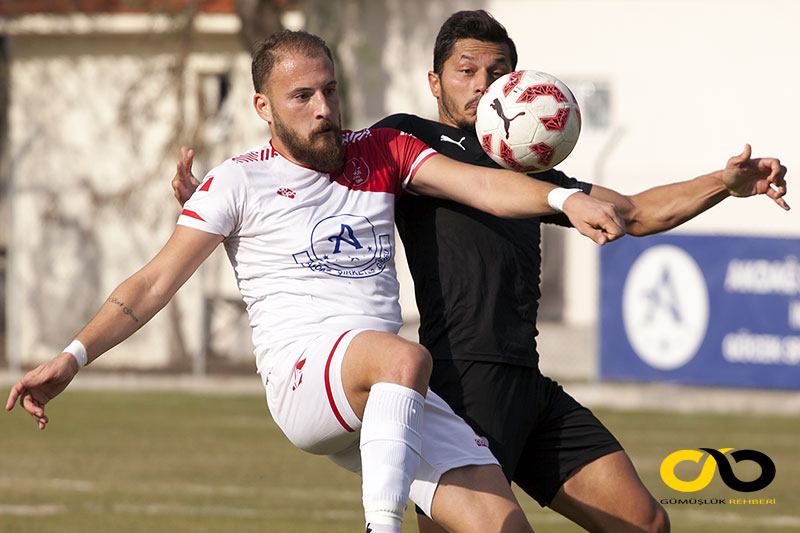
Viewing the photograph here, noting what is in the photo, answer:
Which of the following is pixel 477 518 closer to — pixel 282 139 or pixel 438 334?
pixel 438 334

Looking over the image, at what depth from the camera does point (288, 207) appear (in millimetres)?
4992

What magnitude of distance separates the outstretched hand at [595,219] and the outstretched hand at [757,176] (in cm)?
74

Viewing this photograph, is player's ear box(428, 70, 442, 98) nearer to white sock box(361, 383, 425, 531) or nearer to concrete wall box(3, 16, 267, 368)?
white sock box(361, 383, 425, 531)

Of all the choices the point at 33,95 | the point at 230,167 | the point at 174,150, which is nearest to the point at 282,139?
the point at 230,167

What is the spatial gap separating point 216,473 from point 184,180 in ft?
17.2

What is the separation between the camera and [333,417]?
4727mm

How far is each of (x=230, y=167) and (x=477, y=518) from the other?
1.51m

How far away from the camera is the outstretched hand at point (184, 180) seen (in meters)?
5.56

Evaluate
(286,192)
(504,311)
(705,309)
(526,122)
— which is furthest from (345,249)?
(705,309)

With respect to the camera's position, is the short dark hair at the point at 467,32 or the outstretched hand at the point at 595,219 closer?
the outstretched hand at the point at 595,219

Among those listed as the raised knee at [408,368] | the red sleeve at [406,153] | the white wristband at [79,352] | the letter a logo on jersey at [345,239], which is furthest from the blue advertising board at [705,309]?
the white wristband at [79,352]

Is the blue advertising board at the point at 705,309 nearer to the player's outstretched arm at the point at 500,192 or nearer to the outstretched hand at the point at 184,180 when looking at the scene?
the outstretched hand at the point at 184,180

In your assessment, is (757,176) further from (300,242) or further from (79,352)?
(79,352)

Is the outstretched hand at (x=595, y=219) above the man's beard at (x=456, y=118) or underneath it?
underneath
